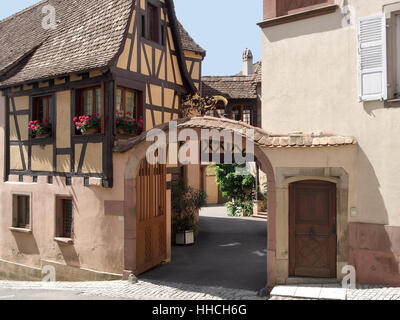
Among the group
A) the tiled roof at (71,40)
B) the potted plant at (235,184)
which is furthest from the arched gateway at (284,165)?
the potted plant at (235,184)

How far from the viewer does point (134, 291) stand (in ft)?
27.6

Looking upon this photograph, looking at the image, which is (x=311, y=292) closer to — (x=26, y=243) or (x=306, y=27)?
(x=306, y=27)

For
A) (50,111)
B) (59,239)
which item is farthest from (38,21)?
(59,239)

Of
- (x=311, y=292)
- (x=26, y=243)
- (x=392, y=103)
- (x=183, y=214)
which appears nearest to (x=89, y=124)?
(x=26, y=243)

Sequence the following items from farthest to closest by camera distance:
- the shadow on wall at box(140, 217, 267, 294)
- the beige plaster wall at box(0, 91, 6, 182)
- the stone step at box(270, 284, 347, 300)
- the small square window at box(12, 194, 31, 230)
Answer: the beige plaster wall at box(0, 91, 6, 182)
the small square window at box(12, 194, 31, 230)
the shadow on wall at box(140, 217, 267, 294)
the stone step at box(270, 284, 347, 300)

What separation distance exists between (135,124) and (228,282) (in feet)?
14.7

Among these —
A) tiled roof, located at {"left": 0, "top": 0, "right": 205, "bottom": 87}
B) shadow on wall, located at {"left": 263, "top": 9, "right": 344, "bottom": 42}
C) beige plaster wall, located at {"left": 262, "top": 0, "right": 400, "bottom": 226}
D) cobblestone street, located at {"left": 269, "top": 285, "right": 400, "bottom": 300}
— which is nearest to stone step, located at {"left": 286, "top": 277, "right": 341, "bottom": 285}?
cobblestone street, located at {"left": 269, "top": 285, "right": 400, "bottom": 300}

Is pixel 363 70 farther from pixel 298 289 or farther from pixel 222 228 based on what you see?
pixel 222 228

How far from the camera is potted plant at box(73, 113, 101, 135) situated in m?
9.45

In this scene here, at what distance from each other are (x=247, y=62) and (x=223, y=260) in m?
18.5

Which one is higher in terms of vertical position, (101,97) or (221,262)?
(101,97)

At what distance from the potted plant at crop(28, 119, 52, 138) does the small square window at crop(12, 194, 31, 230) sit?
7.11 feet

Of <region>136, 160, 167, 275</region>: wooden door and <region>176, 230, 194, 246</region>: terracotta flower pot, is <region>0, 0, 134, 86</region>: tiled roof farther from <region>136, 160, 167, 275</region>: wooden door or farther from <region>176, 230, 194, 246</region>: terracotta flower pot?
<region>176, 230, 194, 246</region>: terracotta flower pot

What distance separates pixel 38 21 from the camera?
13.1 meters
